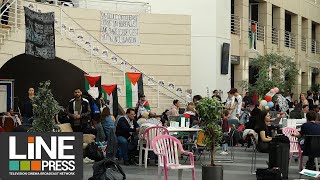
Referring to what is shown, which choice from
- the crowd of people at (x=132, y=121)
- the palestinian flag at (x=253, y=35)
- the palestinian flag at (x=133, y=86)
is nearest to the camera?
the crowd of people at (x=132, y=121)

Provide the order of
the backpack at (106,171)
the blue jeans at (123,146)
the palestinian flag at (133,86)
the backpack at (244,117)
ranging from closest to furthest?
the backpack at (106,171) < the blue jeans at (123,146) < the backpack at (244,117) < the palestinian flag at (133,86)

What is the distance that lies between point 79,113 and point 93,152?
3.20 meters

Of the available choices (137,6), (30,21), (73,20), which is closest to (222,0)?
(137,6)

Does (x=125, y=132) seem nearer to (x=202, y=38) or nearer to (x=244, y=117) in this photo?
(x=244, y=117)

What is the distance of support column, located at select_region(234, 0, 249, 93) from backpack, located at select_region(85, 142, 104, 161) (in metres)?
21.5

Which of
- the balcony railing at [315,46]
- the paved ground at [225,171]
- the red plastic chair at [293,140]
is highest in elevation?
the balcony railing at [315,46]

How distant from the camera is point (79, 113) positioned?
61.4ft

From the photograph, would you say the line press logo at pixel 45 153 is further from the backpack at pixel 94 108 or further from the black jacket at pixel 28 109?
the backpack at pixel 94 108

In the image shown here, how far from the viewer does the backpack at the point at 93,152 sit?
15.7 m

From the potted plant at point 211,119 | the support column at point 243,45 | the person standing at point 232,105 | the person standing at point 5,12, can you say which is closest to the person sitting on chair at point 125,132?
the potted plant at point 211,119

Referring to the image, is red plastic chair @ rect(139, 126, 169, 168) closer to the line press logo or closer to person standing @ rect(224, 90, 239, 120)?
person standing @ rect(224, 90, 239, 120)

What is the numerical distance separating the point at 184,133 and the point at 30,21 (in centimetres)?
718

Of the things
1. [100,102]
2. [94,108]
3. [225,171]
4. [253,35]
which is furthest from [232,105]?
[253,35]

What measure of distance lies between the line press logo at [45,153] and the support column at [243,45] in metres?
29.1
